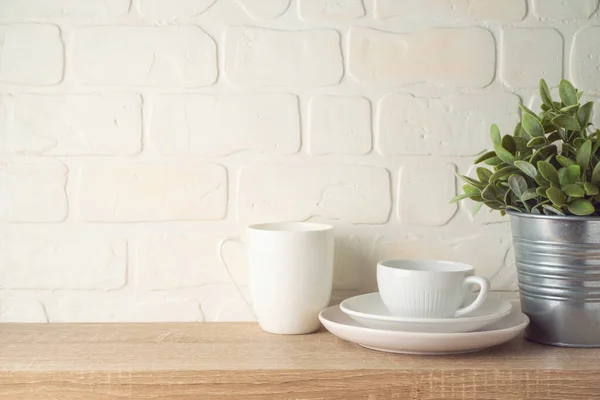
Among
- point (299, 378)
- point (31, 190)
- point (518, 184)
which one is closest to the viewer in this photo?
point (299, 378)

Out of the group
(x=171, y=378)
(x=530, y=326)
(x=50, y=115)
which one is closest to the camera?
(x=171, y=378)

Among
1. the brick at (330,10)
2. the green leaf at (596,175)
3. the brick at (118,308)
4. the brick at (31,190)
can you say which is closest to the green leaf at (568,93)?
the green leaf at (596,175)

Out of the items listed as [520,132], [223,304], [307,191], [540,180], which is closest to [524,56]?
[520,132]

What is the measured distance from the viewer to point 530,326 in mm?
917

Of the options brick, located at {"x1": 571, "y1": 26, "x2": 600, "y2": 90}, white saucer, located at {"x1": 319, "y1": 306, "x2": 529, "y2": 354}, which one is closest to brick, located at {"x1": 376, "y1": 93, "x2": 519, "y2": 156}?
brick, located at {"x1": 571, "y1": 26, "x2": 600, "y2": 90}

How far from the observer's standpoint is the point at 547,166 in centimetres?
83

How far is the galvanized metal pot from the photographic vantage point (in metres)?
0.85

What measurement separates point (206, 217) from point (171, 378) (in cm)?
34

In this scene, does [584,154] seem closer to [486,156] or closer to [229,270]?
[486,156]

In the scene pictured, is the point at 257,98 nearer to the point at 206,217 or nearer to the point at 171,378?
the point at 206,217

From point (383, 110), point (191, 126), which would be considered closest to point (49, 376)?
point (191, 126)

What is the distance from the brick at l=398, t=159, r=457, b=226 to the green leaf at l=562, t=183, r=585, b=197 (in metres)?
0.24

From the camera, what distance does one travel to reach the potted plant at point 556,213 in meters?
0.84

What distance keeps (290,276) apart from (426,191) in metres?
0.28
